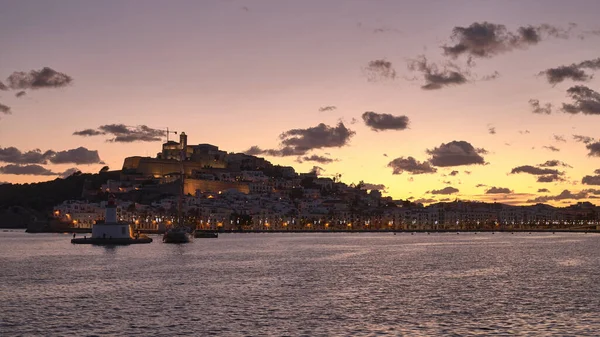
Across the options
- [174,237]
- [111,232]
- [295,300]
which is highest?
[111,232]

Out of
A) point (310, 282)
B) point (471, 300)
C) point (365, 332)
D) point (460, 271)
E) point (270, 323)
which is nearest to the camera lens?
point (365, 332)

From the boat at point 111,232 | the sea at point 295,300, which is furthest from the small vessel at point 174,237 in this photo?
the sea at point 295,300

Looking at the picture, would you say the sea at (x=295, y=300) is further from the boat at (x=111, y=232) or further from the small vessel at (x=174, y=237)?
the small vessel at (x=174, y=237)

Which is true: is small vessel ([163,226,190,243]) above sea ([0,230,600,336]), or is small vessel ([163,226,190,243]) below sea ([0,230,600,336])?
above

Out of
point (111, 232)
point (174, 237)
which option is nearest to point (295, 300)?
point (111, 232)

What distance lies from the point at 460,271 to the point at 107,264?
30.4m

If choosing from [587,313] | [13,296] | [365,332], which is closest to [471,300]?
[587,313]

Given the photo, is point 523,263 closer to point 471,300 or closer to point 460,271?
point 460,271

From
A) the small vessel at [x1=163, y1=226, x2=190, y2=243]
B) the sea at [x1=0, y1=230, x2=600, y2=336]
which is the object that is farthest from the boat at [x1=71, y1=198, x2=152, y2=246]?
the sea at [x1=0, y1=230, x2=600, y2=336]

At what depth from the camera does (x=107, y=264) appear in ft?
213

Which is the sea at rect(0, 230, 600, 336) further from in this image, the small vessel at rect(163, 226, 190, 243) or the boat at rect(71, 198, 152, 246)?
the small vessel at rect(163, 226, 190, 243)

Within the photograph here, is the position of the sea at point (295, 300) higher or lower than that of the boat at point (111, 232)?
lower

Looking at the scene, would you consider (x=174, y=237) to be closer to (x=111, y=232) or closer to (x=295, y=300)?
(x=111, y=232)

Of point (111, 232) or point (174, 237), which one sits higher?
point (111, 232)
